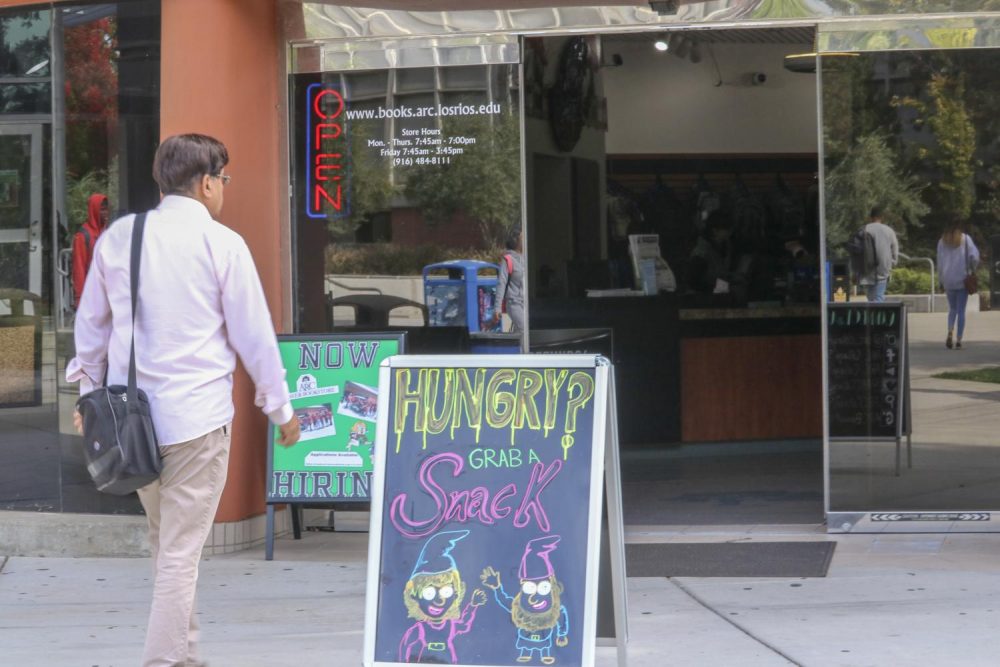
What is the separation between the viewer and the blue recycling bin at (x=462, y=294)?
7.80m

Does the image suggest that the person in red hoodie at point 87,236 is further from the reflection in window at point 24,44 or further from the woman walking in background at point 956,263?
the woman walking in background at point 956,263

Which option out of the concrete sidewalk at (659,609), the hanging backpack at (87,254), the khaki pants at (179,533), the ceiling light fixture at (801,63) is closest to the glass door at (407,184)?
the hanging backpack at (87,254)

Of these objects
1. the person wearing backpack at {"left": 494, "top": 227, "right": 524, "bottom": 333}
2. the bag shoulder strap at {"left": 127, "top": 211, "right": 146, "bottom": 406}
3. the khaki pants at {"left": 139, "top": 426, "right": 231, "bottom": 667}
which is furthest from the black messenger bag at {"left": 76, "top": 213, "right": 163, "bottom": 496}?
the person wearing backpack at {"left": 494, "top": 227, "right": 524, "bottom": 333}

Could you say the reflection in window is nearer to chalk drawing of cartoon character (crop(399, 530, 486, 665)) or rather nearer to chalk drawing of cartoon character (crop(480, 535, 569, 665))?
chalk drawing of cartoon character (crop(399, 530, 486, 665))

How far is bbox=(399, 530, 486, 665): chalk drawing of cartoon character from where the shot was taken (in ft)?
14.5

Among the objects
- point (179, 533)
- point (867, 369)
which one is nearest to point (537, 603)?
point (179, 533)

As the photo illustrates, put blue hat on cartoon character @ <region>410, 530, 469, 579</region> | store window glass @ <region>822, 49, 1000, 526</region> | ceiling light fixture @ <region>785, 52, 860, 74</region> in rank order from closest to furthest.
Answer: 1. blue hat on cartoon character @ <region>410, 530, 469, 579</region>
2. store window glass @ <region>822, 49, 1000, 526</region>
3. ceiling light fixture @ <region>785, 52, 860, 74</region>

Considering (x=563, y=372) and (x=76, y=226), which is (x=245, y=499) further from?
(x=563, y=372)

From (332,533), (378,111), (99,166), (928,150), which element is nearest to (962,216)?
(928,150)

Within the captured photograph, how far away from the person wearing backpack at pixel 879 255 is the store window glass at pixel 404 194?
6.20 ft

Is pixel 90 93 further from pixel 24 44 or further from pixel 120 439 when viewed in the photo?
pixel 120 439

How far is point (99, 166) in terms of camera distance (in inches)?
301

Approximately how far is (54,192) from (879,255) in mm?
4451

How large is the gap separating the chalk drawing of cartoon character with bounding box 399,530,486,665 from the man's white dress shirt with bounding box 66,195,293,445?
2.14ft
